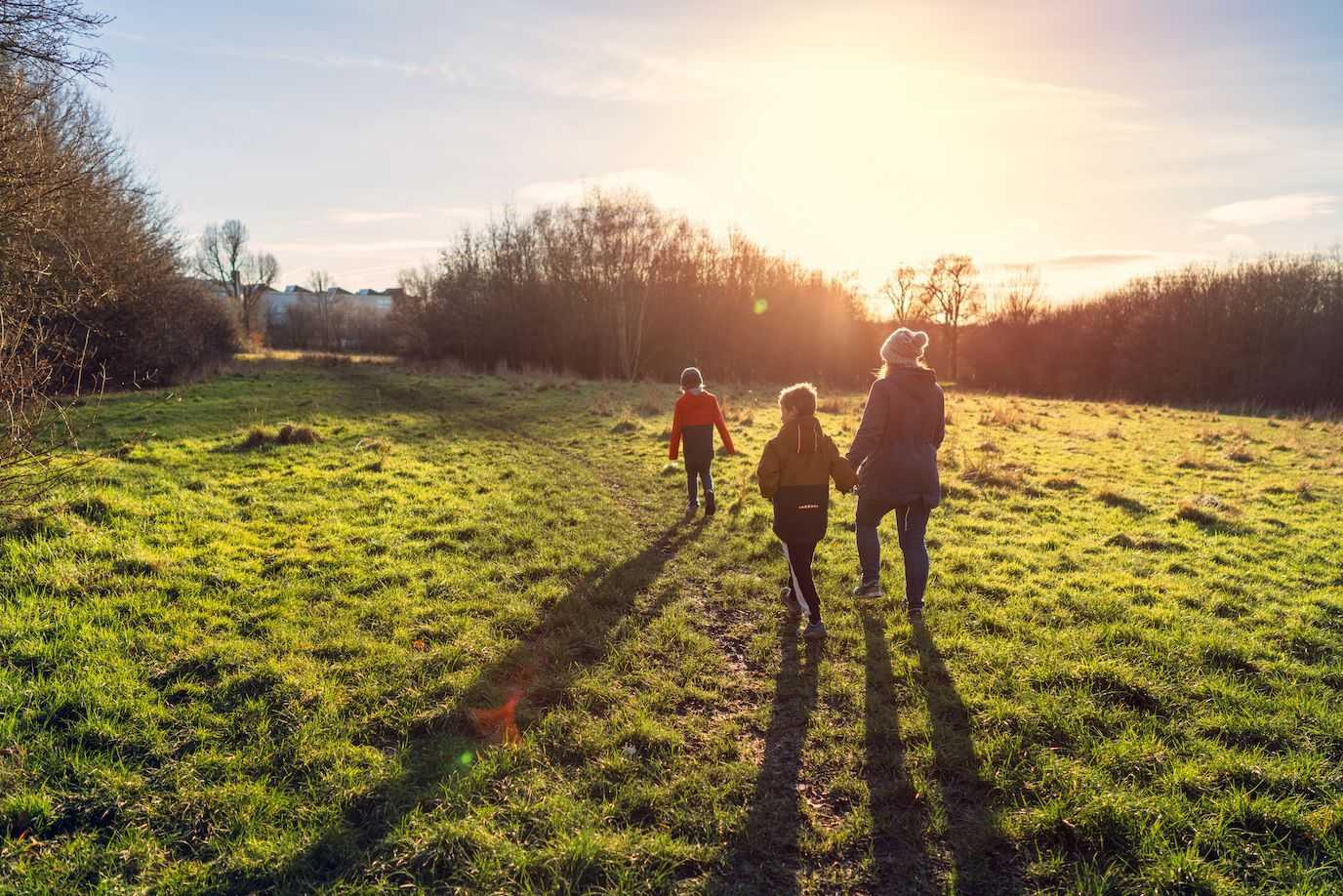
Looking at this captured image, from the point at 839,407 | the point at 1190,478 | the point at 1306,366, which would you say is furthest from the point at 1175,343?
the point at 1190,478

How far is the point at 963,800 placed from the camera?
353cm

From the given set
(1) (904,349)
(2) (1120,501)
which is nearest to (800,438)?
(1) (904,349)

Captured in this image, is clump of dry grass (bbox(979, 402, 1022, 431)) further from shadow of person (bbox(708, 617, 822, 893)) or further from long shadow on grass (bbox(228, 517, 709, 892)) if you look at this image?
shadow of person (bbox(708, 617, 822, 893))

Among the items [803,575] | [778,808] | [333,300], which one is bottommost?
[778,808]

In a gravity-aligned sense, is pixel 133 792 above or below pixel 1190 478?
below

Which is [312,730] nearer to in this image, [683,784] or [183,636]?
[183,636]

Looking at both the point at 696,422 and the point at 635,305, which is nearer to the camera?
the point at 696,422

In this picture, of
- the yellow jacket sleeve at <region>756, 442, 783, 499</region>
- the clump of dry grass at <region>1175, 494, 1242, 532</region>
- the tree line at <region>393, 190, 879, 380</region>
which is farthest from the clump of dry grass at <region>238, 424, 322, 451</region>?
the tree line at <region>393, 190, 879, 380</region>

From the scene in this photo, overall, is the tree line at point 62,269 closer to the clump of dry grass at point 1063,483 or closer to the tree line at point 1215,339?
the clump of dry grass at point 1063,483

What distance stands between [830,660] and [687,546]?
312cm

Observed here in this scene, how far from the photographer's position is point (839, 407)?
21469 millimetres

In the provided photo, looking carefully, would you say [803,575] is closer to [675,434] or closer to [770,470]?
[770,470]

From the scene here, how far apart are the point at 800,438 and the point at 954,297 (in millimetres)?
53618

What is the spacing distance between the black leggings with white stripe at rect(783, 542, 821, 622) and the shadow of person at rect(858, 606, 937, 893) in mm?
759
